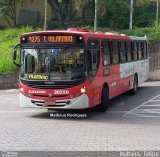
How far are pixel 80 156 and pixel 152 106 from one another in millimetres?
8812

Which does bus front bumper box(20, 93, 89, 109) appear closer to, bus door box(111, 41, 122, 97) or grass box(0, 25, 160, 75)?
bus door box(111, 41, 122, 97)

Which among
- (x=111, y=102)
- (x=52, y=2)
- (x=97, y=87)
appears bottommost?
(x=111, y=102)

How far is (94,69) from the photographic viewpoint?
15836 millimetres

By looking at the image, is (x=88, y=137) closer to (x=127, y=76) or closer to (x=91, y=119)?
(x=91, y=119)

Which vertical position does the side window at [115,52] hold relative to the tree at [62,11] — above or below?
below

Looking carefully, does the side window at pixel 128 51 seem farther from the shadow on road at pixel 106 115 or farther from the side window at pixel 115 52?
the shadow on road at pixel 106 115

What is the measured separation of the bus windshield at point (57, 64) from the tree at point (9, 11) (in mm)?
21634

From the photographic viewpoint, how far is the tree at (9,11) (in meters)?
36.5

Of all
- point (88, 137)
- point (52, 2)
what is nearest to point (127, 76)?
point (88, 137)

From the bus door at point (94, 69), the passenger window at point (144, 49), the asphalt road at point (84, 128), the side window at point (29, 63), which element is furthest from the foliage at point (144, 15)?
the side window at point (29, 63)

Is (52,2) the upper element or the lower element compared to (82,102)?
upper

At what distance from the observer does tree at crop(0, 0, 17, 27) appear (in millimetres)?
36466

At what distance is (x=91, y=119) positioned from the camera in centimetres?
1537

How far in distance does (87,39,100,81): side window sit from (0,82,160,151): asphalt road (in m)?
1.43
